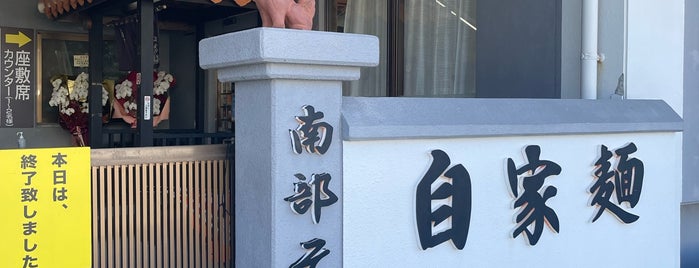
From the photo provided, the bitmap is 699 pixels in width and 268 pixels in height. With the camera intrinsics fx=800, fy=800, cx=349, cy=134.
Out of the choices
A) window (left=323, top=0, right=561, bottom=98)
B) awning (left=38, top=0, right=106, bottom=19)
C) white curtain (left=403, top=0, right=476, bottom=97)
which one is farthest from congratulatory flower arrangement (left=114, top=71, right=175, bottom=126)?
white curtain (left=403, top=0, right=476, bottom=97)

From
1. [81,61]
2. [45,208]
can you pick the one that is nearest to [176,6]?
[81,61]

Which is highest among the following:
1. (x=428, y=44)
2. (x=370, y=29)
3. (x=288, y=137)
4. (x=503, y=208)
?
(x=370, y=29)

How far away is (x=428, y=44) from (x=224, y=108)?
2808 mm

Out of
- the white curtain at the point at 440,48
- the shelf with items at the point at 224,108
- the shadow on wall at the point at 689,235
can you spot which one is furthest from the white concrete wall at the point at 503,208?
the shelf with items at the point at 224,108

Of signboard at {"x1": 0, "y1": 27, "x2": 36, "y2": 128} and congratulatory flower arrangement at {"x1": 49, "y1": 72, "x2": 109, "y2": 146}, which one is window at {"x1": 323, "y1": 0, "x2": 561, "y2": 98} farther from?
signboard at {"x1": 0, "y1": 27, "x2": 36, "y2": 128}

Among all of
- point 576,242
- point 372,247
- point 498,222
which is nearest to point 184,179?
point 372,247

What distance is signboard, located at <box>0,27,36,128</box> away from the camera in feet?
29.5

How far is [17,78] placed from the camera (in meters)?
9.06

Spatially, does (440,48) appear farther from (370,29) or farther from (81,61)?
(81,61)

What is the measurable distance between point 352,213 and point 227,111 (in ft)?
18.2

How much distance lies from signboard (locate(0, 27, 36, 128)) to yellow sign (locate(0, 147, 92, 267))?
228 inches

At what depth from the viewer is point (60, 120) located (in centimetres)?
934

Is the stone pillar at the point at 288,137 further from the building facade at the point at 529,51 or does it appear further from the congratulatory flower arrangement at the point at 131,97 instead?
the congratulatory flower arrangement at the point at 131,97

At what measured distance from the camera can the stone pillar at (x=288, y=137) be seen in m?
3.94
